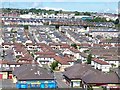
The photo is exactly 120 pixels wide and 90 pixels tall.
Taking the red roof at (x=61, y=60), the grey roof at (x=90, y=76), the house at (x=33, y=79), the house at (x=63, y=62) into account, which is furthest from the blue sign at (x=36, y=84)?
the red roof at (x=61, y=60)

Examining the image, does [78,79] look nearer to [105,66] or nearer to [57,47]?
[105,66]

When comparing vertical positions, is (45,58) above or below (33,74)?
below

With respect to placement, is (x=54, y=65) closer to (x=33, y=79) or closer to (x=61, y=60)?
(x=61, y=60)

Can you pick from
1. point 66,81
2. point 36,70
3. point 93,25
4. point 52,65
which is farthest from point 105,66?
point 93,25

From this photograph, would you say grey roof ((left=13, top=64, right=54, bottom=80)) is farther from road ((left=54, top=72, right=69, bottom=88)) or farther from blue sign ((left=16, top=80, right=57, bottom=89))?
road ((left=54, top=72, right=69, bottom=88))

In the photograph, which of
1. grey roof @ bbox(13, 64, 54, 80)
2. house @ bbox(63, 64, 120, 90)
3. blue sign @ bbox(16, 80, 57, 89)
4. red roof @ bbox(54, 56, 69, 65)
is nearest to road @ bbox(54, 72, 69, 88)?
house @ bbox(63, 64, 120, 90)

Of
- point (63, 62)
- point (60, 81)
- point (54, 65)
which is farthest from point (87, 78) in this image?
point (63, 62)

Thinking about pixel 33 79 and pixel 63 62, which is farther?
pixel 63 62
